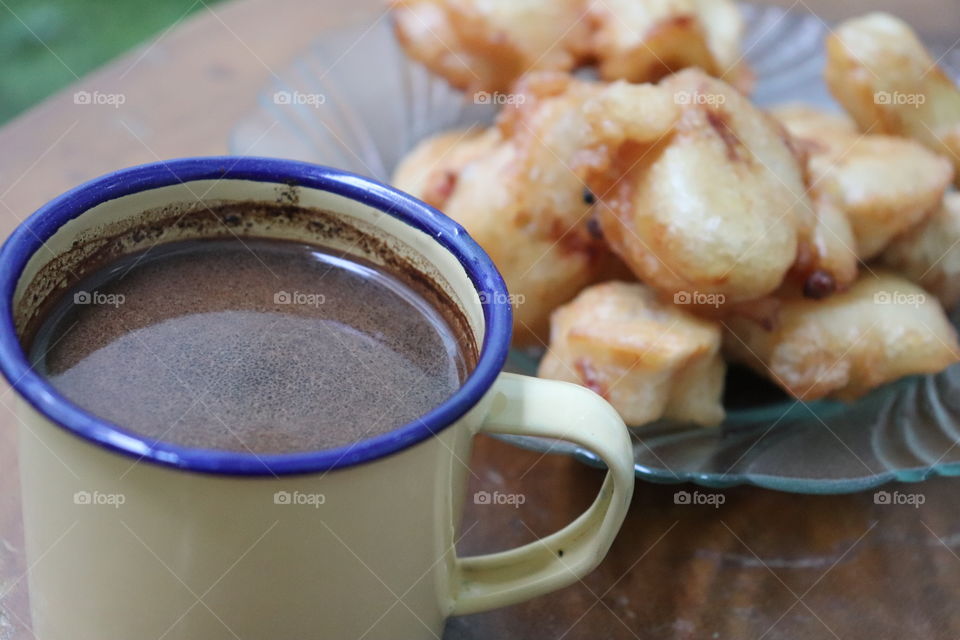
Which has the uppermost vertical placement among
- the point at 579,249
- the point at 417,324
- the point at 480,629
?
the point at 417,324

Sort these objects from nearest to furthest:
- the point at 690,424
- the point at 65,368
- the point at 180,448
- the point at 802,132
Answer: the point at 180,448
the point at 65,368
the point at 690,424
the point at 802,132

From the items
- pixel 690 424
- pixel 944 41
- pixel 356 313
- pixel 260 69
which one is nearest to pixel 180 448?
pixel 356 313

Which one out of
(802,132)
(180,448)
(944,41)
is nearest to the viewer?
(180,448)

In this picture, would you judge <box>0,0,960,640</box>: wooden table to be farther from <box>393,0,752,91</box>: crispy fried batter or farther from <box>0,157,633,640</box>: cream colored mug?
<box>393,0,752,91</box>: crispy fried batter

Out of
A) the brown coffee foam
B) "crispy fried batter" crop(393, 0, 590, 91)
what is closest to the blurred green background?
"crispy fried batter" crop(393, 0, 590, 91)

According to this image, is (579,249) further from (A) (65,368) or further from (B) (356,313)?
(A) (65,368)

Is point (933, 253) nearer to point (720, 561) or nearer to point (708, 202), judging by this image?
point (708, 202)

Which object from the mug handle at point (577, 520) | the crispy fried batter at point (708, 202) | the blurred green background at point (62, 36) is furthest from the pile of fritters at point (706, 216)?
the blurred green background at point (62, 36)
